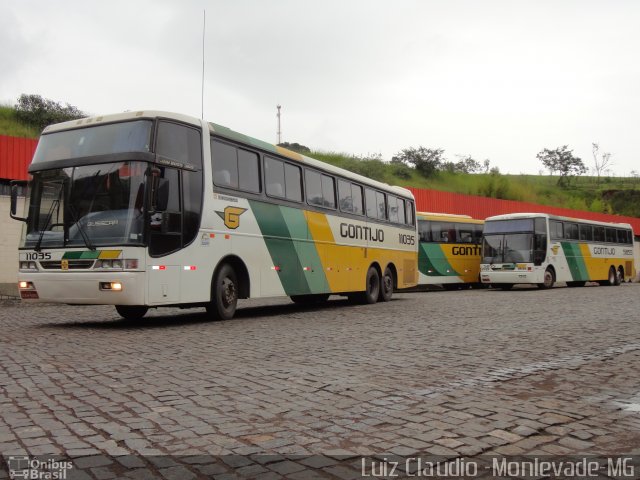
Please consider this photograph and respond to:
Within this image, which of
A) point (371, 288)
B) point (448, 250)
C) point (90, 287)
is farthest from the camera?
point (448, 250)

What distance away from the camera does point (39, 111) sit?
3375 centimetres

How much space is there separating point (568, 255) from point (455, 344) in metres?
23.7

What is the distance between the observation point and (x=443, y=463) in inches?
134

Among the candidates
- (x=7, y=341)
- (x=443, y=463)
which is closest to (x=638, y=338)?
(x=443, y=463)

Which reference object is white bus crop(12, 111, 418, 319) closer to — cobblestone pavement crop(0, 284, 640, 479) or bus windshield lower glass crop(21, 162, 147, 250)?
bus windshield lower glass crop(21, 162, 147, 250)

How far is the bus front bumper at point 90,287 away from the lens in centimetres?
953

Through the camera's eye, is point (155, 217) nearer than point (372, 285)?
Yes

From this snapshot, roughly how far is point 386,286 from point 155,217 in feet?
32.0

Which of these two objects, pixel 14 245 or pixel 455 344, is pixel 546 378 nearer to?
pixel 455 344

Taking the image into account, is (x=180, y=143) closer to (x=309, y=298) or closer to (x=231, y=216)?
(x=231, y=216)

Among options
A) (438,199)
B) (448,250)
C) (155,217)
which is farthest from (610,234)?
(155,217)

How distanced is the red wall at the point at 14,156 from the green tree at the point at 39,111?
528 inches

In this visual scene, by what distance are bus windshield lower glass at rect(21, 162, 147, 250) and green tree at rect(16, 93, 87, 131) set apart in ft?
80.9

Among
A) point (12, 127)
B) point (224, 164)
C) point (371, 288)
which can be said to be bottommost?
point (371, 288)
